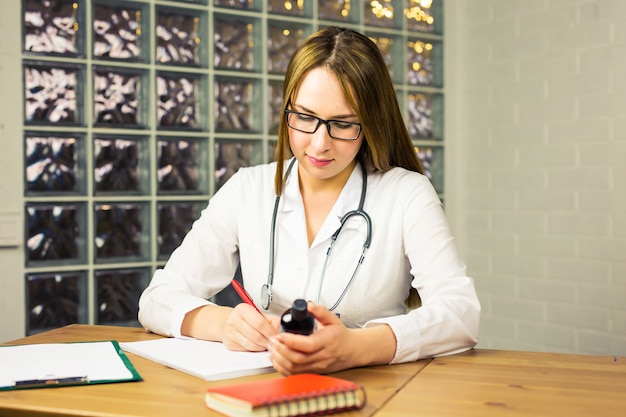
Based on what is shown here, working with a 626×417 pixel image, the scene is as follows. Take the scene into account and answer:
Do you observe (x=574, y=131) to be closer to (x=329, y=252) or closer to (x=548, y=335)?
(x=548, y=335)

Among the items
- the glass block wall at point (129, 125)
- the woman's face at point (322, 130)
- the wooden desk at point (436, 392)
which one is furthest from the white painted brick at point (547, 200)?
the wooden desk at point (436, 392)

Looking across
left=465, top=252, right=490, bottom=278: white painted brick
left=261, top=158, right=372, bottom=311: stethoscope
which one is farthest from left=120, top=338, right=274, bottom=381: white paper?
left=465, top=252, right=490, bottom=278: white painted brick

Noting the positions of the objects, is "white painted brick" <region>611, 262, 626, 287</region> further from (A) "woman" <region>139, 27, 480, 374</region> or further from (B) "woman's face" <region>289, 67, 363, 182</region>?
(B) "woman's face" <region>289, 67, 363, 182</region>

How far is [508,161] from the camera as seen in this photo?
3578 millimetres

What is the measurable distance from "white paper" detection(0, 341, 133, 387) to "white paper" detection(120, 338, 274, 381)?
0.24 ft

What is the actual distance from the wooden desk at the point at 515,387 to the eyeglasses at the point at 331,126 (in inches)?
22.9

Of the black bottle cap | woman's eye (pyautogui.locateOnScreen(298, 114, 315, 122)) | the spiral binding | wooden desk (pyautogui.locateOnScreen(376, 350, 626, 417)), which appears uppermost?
woman's eye (pyautogui.locateOnScreen(298, 114, 315, 122))

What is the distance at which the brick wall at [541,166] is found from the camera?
313cm

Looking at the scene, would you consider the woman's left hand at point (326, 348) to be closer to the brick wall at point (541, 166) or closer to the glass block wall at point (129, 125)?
the glass block wall at point (129, 125)

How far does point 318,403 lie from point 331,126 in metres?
0.85

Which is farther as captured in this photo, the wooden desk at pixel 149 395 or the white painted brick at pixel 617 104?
the white painted brick at pixel 617 104

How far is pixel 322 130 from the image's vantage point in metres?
1.81

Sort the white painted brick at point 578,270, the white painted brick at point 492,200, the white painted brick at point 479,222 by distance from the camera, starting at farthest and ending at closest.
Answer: the white painted brick at point 479,222, the white painted brick at point 492,200, the white painted brick at point 578,270

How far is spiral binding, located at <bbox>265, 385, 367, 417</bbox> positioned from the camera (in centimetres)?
109
